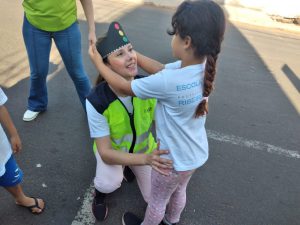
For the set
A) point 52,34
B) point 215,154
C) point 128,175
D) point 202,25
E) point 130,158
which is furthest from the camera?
point 215,154

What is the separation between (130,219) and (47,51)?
1.81 m

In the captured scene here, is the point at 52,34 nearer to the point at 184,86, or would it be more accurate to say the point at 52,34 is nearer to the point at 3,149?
the point at 3,149

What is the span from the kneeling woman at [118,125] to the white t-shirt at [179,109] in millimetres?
107

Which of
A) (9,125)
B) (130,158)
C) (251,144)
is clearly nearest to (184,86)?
(130,158)

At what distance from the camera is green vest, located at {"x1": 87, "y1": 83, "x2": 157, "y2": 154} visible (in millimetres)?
2141

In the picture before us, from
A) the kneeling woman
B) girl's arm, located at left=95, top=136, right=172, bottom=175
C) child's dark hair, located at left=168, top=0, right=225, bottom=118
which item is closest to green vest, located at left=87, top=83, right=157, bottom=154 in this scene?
the kneeling woman

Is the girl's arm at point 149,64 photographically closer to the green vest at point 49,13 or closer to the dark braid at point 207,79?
the dark braid at point 207,79

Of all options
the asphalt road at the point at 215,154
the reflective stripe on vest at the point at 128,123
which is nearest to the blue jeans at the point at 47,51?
the asphalt road at the point at 215,154

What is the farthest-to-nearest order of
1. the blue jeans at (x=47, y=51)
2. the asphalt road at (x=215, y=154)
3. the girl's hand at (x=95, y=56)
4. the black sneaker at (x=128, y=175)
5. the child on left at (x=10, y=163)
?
the blue jeans at (x=47, y=51)
the black sneaker at (x=128, y=175)
the asphalt road at (x=215, y=154)
the child on left at (x=10, y=163)
the girl's hand at (x=95, y=56)

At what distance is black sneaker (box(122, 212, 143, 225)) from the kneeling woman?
16 centimetres

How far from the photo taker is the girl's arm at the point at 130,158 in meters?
1.77

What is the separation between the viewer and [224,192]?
9.66 feet

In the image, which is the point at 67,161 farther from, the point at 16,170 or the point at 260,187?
the point at 260,187

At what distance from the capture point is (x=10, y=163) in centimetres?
219
